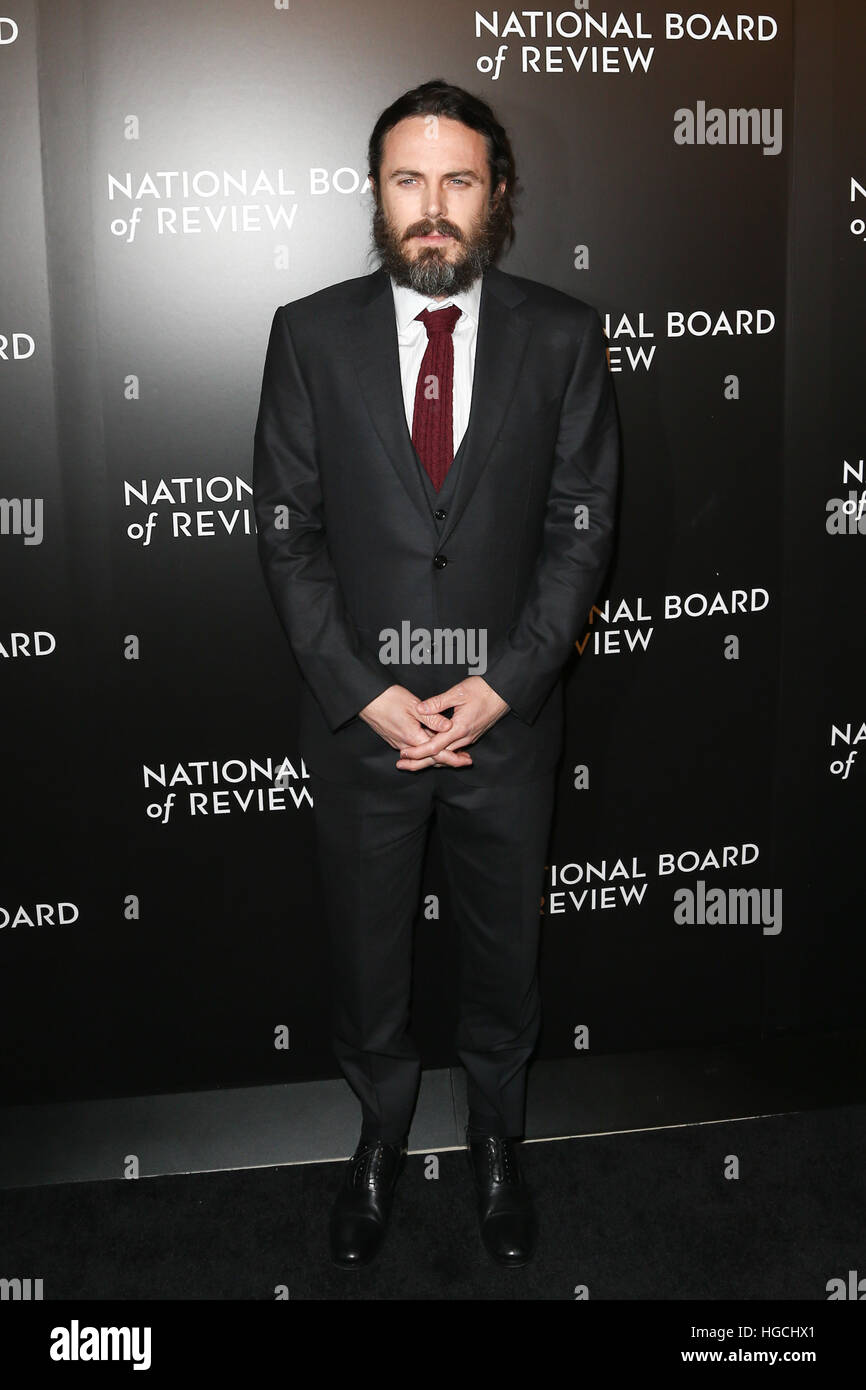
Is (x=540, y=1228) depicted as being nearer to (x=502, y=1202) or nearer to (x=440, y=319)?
(x=502, y=1202)

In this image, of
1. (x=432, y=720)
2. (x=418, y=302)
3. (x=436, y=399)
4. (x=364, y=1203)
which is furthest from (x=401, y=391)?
(x=364, y=1203)

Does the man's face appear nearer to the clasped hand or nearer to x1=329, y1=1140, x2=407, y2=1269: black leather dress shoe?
the clasped hand


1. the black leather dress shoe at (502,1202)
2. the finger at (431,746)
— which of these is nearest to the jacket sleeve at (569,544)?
the finger at (431,746)

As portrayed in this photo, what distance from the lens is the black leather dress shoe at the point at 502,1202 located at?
2422mm

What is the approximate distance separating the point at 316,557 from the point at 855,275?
4.35 ft

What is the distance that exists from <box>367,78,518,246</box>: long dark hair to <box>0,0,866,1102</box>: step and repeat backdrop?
16cm

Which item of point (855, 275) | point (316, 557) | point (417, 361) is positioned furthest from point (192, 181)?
point (855, 275)

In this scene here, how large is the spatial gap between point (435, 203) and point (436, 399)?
1.06ft

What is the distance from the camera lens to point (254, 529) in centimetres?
255

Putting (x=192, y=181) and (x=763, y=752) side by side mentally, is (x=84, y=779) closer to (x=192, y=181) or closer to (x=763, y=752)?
(x=192, y=181)

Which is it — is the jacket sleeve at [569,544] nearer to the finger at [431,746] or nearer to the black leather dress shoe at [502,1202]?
the finger at [431,746]

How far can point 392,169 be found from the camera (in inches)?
83.6

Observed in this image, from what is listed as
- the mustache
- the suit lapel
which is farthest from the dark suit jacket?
the mustache

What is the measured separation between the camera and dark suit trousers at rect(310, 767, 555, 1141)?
2301mm
